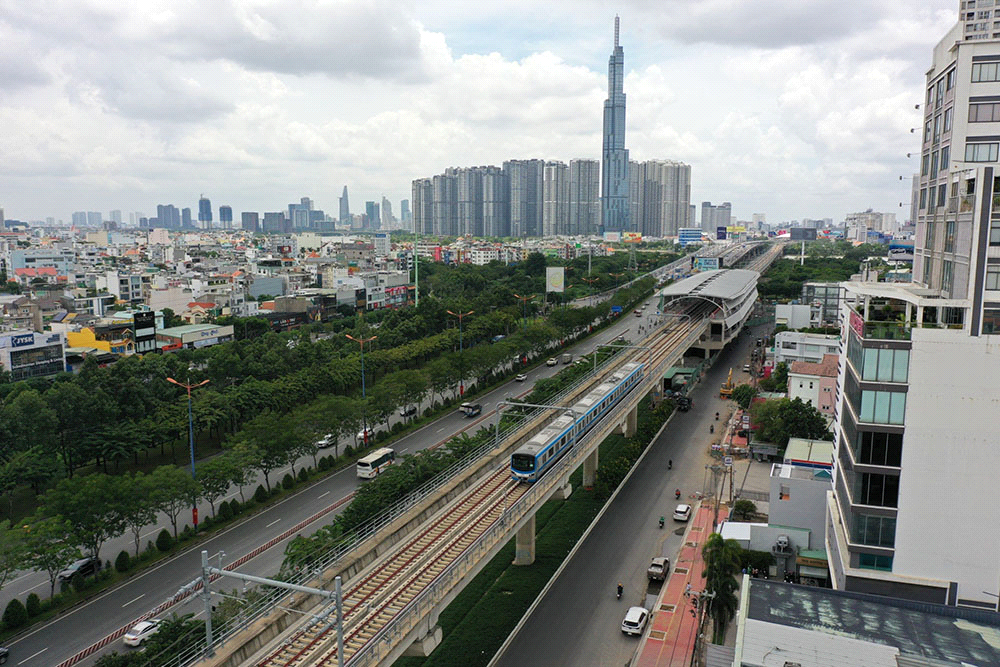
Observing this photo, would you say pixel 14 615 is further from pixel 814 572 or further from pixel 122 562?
pixel 814 572

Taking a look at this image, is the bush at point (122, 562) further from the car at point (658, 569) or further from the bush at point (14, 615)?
the car at point (658, 569)

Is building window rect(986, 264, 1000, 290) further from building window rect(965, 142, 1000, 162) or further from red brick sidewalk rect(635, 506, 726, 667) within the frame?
red brick sidewalk rect(635, 506, 726, 667)

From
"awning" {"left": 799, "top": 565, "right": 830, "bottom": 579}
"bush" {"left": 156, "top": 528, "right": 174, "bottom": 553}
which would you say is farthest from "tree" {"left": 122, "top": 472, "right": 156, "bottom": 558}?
"awning" {"left": 799, "top": 565, "right": 830, "bottom": 579}

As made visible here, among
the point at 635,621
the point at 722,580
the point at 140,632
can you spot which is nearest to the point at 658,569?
the point at 635,621

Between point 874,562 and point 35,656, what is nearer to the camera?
point 874,562

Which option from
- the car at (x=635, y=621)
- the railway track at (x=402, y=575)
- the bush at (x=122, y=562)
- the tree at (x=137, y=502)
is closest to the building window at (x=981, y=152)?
the car at (x=635, y=621)

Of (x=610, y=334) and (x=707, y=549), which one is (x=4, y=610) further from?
(x=610, y=334)
